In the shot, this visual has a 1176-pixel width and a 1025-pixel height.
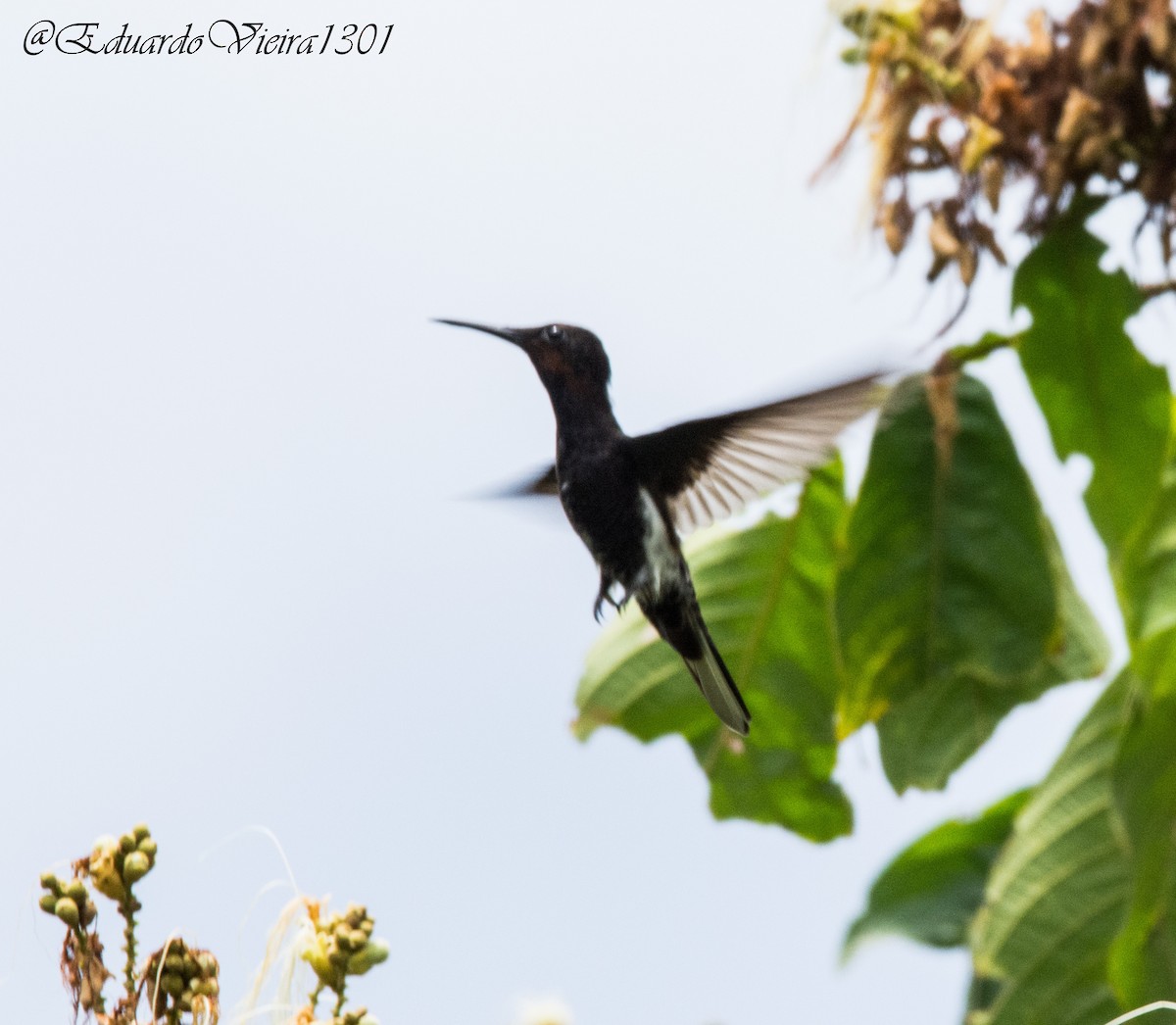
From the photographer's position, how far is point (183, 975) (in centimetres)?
181

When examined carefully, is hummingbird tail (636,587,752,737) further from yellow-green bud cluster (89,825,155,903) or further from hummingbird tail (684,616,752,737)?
yellow-green bud cluster (89,825,155,903)

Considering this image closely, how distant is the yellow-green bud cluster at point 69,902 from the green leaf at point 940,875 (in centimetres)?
479

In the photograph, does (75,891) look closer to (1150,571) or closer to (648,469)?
(648,469)

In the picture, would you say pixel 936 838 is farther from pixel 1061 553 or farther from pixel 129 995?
pixel 129 995

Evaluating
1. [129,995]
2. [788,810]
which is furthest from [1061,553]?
[129,995]

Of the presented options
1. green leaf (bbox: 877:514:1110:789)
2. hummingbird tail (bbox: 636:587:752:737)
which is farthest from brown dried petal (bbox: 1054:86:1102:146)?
hummingbird tail (bbox: 636:587:752:737)

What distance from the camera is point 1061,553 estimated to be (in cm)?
505

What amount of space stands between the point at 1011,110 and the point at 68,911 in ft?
11.2

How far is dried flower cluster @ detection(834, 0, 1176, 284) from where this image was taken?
424 centimetres

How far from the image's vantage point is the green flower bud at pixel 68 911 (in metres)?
1.78

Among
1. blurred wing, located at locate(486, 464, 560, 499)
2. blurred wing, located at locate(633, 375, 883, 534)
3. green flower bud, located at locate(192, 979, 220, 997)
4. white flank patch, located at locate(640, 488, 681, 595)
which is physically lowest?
green flower bud, located at locate(192, 979, 220, 997)

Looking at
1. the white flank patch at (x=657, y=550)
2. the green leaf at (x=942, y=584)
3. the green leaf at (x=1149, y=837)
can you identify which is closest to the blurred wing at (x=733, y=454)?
the white flank patch at (x=657, y=550)

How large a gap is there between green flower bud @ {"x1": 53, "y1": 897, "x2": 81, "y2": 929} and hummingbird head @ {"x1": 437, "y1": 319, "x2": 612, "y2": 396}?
4.99ft

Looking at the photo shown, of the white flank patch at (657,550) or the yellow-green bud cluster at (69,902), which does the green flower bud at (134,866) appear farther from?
the white flank patch at (657,550)
